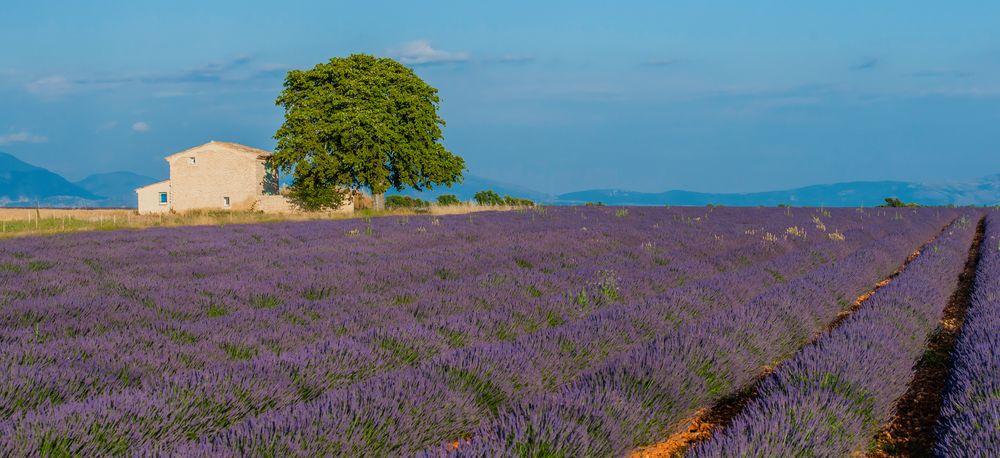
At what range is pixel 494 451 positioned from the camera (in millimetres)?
3076

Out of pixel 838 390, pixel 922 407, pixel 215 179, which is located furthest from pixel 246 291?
pixel 215 179

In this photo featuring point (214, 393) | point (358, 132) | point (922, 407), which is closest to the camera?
point (214, 393)

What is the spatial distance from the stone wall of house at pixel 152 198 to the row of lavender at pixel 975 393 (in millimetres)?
39958

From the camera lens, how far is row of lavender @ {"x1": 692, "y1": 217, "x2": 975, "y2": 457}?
3459 millimetres

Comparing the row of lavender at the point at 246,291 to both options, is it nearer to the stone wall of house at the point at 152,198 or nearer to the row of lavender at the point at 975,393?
the row of lavender at the point at 975,393

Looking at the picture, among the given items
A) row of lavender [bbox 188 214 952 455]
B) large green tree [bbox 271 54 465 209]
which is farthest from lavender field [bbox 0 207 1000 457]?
large green tree [bbox 271 54 465 209]

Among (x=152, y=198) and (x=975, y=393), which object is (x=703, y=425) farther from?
(x=152, y=198)

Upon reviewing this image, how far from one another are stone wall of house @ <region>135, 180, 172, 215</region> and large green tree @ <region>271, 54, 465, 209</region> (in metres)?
9.07

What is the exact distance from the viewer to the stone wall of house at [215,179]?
126ft

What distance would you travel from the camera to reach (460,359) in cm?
453

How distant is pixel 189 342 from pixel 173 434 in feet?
6.89

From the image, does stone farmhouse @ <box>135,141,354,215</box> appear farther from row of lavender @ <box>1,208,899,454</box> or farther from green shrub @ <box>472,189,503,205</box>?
row of lavender @ <box>1,208,899,454</box>

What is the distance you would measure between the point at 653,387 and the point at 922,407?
226cm

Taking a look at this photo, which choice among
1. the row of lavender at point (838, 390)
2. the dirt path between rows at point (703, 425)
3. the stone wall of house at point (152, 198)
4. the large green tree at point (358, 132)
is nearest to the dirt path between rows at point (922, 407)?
the row of lavender at point (838, 390)
